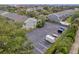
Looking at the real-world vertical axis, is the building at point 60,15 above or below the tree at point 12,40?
above

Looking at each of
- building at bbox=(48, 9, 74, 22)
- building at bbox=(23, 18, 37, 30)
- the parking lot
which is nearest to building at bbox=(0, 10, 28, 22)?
building at bbox=(23, 18, 37, 30)

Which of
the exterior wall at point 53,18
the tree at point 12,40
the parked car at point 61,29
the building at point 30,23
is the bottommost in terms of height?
the tree at point 12,40

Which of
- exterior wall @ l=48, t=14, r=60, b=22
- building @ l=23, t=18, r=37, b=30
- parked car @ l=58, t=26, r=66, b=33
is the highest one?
exterior wall @ l=48, t=14, r=60, b=22

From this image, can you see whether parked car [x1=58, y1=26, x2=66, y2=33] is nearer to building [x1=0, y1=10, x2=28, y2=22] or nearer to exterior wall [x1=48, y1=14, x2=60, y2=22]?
exterior wall [x1=48, y1=14, x2=60, y2=22]

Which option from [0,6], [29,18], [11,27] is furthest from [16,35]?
[0,6]

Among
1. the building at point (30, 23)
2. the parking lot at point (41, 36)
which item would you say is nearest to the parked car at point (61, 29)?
the parking lot at point (41, 36)

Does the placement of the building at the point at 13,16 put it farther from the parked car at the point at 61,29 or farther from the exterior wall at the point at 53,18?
the parked car at the point at 61,29
